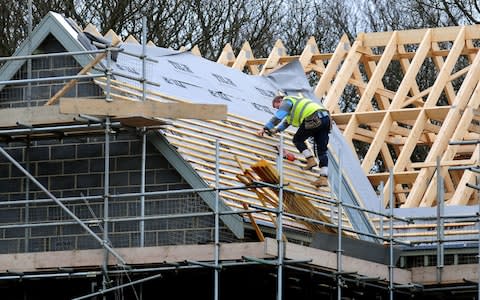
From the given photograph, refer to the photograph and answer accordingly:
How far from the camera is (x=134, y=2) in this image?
4341 centimetres

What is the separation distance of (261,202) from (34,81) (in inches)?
129

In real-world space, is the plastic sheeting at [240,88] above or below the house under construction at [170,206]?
above

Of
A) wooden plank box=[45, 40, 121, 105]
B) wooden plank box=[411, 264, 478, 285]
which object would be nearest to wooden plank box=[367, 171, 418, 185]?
wooden plank box=[411, 264, 478, 285]

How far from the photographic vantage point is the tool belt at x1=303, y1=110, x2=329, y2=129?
2658cm

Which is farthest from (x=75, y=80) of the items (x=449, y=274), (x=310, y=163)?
(x=449, y=274)

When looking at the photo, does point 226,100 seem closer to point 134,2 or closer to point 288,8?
point 134,2

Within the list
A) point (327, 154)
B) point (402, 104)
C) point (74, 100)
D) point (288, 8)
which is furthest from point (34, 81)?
point (288, 8)

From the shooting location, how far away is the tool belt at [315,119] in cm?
2658

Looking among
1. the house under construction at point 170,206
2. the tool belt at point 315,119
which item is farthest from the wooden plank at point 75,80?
the tool belt at point 315,119

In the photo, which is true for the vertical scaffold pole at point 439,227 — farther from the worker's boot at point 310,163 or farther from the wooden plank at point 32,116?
the wooden plank at point 32,116

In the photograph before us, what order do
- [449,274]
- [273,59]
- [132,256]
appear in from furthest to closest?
[273,59] → [449,274] → [132,256]

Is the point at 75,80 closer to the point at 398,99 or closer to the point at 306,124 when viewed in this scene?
the point at 306,124

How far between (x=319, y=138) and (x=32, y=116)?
4.65 m

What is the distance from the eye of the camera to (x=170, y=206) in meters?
24.6
